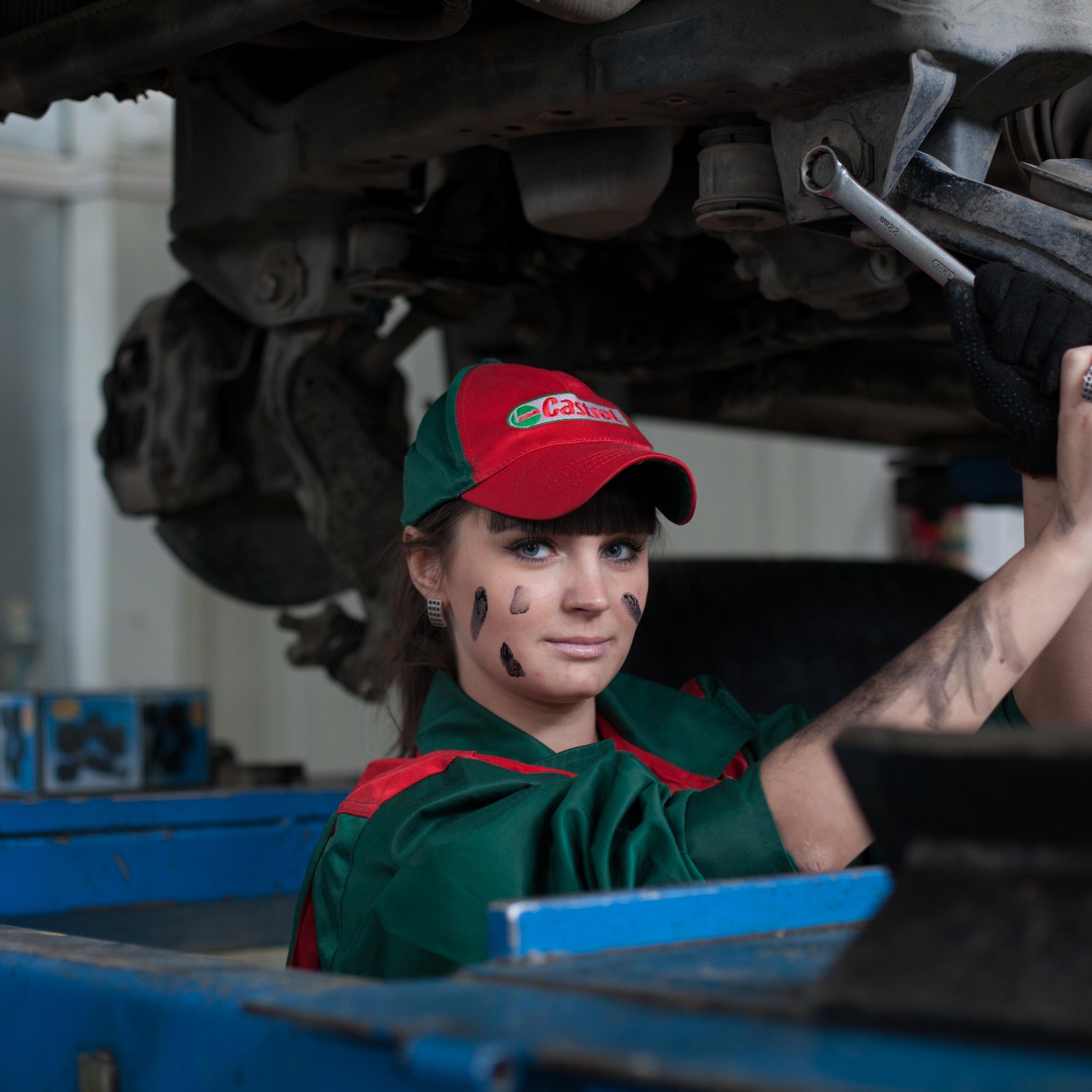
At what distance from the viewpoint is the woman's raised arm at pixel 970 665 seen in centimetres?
103

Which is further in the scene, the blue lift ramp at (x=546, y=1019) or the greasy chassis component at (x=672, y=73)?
the greasy chassis component at (x=672, y=73)

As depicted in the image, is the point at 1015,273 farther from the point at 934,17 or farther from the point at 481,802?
the point at 481,802

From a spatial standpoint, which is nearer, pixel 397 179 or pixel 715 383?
pixel 397 179

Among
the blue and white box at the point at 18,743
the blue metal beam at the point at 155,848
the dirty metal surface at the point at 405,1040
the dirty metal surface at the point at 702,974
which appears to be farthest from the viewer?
the blue and white box at the point at 18,743

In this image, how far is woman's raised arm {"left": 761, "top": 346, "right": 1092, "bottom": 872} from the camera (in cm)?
103

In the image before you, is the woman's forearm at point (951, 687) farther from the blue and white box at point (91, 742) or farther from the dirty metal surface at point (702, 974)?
the blue and white box at point (91, 742)

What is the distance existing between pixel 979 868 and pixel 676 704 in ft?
2.75

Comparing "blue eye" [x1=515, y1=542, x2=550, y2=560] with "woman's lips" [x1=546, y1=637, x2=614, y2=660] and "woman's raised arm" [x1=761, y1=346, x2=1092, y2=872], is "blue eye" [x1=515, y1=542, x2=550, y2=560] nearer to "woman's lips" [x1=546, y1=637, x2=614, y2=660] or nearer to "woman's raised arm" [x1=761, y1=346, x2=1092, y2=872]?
"woman's lips" [x1=546, y1=637, x2=614, y2=660]

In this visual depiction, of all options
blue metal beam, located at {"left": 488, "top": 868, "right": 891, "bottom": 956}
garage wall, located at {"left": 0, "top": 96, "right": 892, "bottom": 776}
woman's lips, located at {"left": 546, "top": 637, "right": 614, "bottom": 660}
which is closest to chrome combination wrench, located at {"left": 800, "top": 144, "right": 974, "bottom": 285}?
woman's lips, located at {"left": 546, "top": 637, "right": 614, "bottom": 660}

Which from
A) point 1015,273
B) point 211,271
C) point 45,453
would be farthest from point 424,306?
point 45,453

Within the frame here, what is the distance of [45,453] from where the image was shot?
4758 mm

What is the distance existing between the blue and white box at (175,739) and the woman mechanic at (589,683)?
3.31 ft

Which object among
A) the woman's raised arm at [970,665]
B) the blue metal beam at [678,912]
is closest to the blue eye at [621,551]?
the woman's raised arm at [970,665]

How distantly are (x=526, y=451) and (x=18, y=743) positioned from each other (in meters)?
1.34
